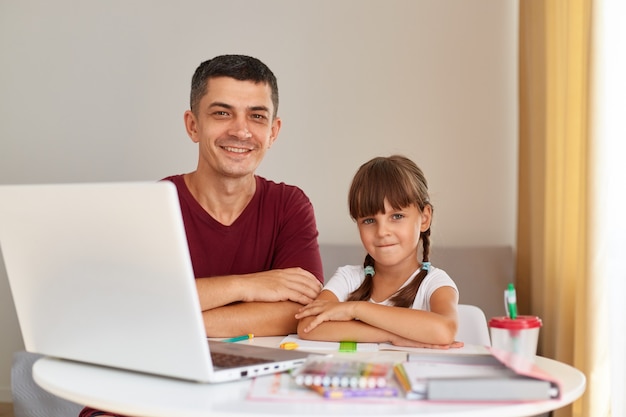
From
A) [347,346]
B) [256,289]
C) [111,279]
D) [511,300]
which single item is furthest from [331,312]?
[111,279]

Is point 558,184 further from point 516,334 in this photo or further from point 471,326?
point 516,334

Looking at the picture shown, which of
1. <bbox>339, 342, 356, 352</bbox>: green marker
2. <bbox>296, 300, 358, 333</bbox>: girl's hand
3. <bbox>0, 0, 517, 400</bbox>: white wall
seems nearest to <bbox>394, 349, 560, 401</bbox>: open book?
<bbox>339, 342, 356, 352</bbox>: green marker

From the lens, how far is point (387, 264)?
183 centimetres

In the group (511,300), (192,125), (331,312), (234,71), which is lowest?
(331,312)

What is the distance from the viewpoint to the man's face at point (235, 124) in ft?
6.68

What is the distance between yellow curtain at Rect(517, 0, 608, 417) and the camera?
7.48ft

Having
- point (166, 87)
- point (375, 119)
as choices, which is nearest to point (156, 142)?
point (166, 87)

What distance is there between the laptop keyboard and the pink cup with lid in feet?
1.20

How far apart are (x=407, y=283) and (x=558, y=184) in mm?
1119

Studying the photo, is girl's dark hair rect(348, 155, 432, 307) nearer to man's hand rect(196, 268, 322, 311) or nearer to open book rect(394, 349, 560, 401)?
man's hand rect(196, 268, 322, 311)

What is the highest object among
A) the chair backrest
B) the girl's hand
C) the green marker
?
the girl's hand

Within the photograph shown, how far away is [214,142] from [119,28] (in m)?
1.78

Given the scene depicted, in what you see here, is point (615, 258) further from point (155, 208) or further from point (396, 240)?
point (155, 208)

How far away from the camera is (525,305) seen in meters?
3.13
